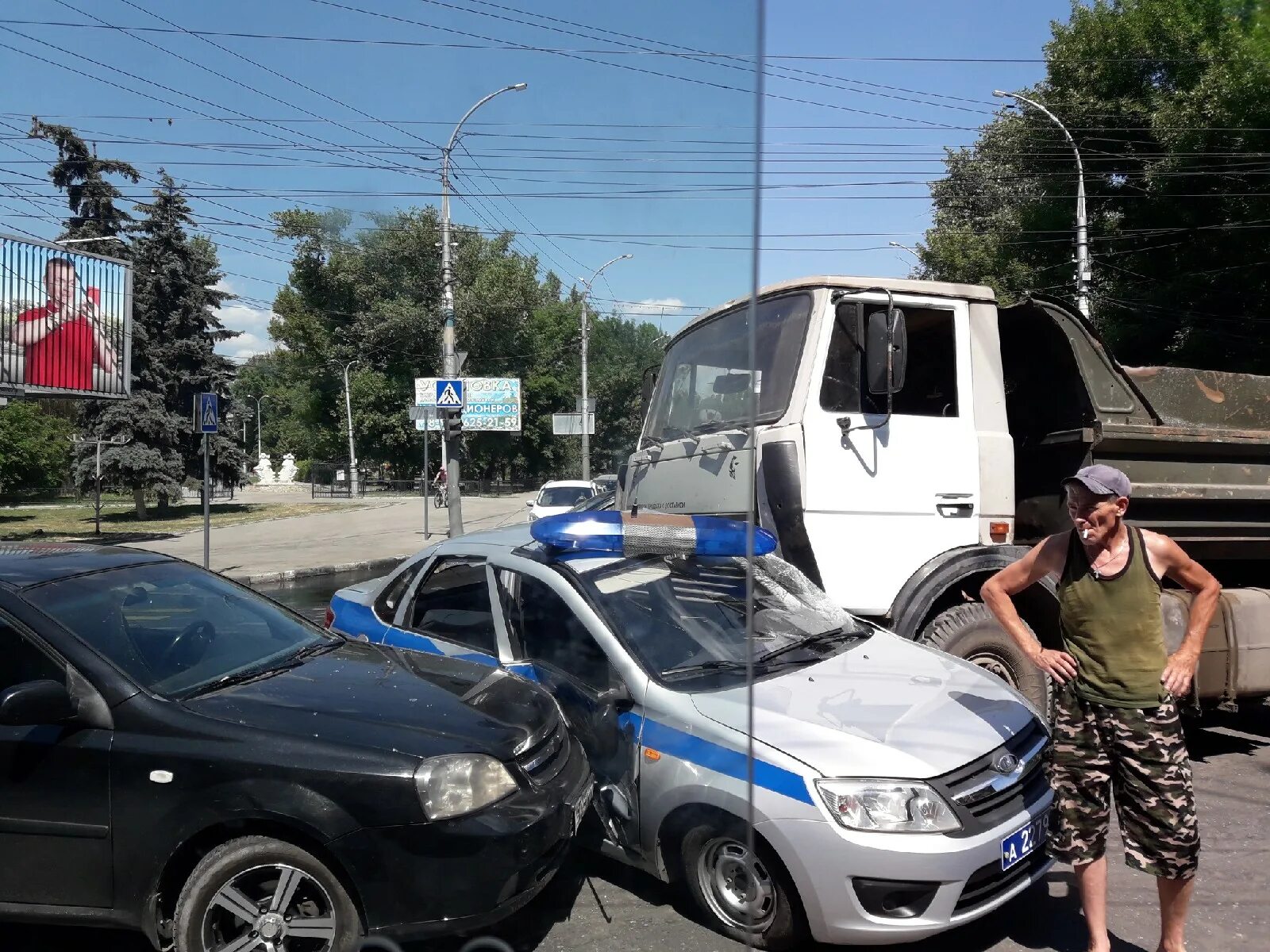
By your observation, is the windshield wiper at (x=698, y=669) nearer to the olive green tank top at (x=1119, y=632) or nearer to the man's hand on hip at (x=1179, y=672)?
the olive green tank top at (x=1119, y=632)

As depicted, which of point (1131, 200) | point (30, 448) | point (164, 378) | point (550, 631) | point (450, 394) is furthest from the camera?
point (164, 378)

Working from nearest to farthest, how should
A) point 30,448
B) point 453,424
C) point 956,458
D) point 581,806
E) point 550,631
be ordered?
1. point 581,806
2. point 550,631
3. point 956,458
4. point 453,424
5. point 30,448

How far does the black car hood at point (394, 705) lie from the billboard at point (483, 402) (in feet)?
6.16

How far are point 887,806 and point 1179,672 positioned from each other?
3.75ft

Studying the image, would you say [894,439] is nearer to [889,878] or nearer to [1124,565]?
[1124,565]

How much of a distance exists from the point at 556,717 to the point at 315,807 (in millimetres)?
1038

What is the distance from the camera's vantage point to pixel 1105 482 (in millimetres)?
3197

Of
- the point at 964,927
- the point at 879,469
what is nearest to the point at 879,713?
the point at 964,927

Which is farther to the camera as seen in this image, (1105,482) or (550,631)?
(550,631)

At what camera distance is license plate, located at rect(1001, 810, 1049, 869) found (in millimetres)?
3168

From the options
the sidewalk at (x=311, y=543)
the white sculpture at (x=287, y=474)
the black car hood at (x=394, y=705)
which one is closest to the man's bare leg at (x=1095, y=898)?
the black car hood at (x=394, y=705)

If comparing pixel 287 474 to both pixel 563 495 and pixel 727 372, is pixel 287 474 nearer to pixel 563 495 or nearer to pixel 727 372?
pixel 563 495

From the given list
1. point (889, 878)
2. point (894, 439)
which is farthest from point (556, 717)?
point (894, 439)

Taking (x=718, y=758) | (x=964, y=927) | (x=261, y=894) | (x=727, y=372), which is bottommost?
(x=964, y=927)
